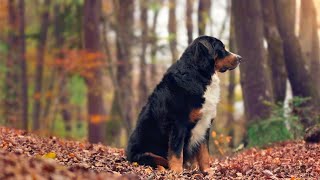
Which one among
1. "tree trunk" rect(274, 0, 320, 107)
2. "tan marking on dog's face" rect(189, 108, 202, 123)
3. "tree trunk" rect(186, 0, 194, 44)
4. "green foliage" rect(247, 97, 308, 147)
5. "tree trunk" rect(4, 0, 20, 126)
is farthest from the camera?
"tree trunk" rect(4, 0, 20, 126)

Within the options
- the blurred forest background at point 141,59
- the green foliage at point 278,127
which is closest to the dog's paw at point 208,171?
the blurred forest background at point 141,59

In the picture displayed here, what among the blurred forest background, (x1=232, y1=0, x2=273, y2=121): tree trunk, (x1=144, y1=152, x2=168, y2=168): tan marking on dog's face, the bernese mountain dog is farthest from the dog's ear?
(x1=232, y1=0, x2=273, y2=121): tree trunk

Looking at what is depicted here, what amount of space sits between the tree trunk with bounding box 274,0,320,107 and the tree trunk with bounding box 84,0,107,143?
9.13 meters

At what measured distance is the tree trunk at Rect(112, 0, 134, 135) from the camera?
2878 centimetres

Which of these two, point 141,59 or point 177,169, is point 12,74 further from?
point 177,169

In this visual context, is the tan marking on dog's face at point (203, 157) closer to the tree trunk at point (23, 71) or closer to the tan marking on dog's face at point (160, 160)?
the tan marking on dog's face at point (160, 160)

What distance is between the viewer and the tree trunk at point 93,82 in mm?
24828

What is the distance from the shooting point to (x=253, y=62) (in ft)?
54.3

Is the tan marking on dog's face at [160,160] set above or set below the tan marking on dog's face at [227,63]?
below

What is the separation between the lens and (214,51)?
9.76 meters

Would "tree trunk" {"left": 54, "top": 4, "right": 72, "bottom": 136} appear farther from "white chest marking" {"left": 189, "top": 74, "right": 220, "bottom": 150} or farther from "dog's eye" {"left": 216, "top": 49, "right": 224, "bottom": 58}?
"white chest marking" {"left": 189, "top": 74, "right": 220, "bottom": 150}

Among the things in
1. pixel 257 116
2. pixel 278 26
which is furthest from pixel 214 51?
pixel 278 26

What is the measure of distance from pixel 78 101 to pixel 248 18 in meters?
15.8

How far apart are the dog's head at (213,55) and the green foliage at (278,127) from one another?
18.3 ft
